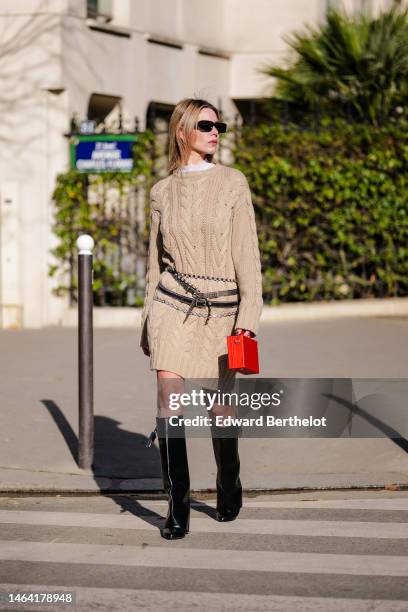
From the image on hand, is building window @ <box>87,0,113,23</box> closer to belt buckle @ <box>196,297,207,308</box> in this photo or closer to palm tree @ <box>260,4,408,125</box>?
palm tree @ <box>260,4,408,125</box>

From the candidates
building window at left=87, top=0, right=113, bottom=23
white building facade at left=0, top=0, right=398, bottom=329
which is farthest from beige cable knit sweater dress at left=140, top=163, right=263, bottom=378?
building window at left=87, top=0, right=113, bottom=23

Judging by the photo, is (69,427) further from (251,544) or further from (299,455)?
(251,544)

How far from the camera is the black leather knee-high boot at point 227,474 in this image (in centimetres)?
592

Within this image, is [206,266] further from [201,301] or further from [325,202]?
[325,202]

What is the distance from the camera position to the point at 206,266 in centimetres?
577

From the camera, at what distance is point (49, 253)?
50.4ft

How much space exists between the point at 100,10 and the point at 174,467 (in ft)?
38.7

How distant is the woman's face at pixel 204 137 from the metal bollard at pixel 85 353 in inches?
68.1

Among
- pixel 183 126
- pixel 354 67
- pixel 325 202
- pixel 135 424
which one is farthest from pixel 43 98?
pixel 183 126

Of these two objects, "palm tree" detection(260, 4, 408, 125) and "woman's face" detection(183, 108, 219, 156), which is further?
"palm tree" detection(260, 4, 408, 125)

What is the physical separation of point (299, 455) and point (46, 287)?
25.5 ft

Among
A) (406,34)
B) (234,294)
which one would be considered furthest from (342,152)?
(234,294)

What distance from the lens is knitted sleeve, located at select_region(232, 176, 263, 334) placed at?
5715 millimetres

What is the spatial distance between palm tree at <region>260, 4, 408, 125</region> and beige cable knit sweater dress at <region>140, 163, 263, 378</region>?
1194cm
